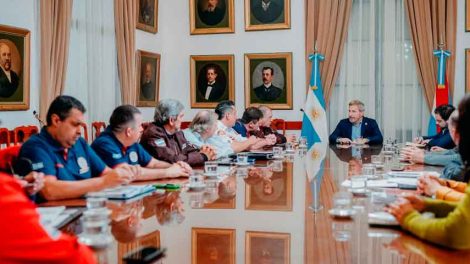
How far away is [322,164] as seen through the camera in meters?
5.83

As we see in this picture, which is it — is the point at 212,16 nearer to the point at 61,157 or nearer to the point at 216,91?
the point at 216,91

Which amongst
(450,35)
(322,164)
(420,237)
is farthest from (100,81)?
(420,237)

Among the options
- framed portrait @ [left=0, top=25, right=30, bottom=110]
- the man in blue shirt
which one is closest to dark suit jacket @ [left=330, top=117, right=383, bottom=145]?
framed portrait @ [left=0, top=25, right=30, bottom=110]

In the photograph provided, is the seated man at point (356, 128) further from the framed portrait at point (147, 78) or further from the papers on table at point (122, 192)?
the papers on table at point (122, 192)

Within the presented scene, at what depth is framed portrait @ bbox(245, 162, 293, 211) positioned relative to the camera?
3.42 metres

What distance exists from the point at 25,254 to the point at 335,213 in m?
1.71

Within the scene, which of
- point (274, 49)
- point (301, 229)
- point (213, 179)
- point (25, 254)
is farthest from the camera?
point (274, 49)

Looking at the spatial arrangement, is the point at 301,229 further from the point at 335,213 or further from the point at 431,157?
the point at 431,157

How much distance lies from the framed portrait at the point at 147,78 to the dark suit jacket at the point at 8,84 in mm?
3249

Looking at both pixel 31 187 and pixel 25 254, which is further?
pixel 31 187

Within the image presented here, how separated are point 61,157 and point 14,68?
384 cm

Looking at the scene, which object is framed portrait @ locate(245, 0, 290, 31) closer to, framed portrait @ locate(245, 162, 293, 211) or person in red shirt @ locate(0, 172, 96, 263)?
framed portrait @ locate(245, 162, 293, 211)

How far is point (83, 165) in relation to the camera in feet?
13.0

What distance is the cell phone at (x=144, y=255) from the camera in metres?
2.06
